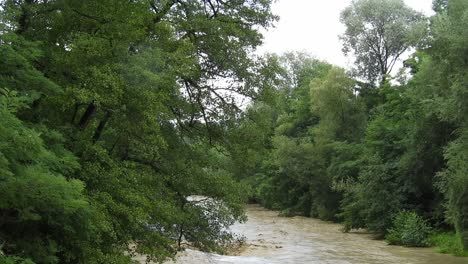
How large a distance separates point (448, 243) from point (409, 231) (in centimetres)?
283

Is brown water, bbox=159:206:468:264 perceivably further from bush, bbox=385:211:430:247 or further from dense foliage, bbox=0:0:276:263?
dense foliage, bbox=0:0:276:263

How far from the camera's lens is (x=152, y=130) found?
1106cm

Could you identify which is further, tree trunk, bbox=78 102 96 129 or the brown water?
the brown water

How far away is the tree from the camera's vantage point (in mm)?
48156

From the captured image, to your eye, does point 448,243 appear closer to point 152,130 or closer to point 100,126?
point 152,130

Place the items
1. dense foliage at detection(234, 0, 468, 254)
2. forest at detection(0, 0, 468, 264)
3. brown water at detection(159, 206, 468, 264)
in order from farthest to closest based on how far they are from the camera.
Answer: brown water at detection(159, 206, 468, 264)
dense foliage at detection(234, 0, 468, 254)
forest at detection(0, 0, 468, 264)

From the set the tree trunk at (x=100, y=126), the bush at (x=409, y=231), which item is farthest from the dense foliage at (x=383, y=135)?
the tree trunk at (x=100, y=126)

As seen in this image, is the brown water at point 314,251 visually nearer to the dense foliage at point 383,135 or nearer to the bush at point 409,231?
the bush at point 409,231

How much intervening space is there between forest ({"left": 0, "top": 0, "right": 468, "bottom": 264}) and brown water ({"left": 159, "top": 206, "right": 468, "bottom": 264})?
1.39 metres

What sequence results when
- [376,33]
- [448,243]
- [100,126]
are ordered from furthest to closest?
[376,33] → [448,243] → [100,126]

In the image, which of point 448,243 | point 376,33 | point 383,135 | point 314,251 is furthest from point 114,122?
point 376,33

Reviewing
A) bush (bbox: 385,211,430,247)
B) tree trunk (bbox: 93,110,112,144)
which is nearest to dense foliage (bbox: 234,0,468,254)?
bush (bbox: 385,211,430,247)

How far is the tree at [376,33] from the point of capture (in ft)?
158

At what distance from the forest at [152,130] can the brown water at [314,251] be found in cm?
139
